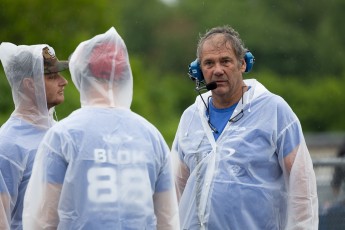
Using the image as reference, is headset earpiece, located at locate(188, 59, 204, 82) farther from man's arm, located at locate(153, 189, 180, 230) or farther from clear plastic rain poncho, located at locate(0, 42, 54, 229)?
man's arm, located at locate(153, 189, 180, 230)

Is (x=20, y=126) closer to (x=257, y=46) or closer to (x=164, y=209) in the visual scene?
(x=164, y=209)

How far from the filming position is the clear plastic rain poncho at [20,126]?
641 centimetres

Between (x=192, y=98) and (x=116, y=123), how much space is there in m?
51.4

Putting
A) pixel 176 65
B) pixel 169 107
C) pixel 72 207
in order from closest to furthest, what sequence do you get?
pixel 72 207 → pixel 169 107 → pixel 176 65

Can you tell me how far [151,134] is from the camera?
5.84 metres

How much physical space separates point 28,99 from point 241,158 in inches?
56.0

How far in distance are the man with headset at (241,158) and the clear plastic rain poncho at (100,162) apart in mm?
759

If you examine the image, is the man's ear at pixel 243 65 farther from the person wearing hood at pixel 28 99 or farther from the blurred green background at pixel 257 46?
the blurred green background at pixel 257 46

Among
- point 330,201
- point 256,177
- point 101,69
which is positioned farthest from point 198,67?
point 330,201

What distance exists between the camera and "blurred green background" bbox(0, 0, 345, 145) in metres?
49.9

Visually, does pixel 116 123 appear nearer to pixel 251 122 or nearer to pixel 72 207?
pixel 72 207

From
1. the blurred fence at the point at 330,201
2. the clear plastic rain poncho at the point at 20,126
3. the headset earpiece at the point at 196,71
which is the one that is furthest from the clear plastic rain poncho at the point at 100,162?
the blurred fence at the point at 330,201

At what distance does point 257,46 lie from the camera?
6456cm

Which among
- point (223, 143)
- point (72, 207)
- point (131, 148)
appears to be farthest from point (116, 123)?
point (223, 143)
